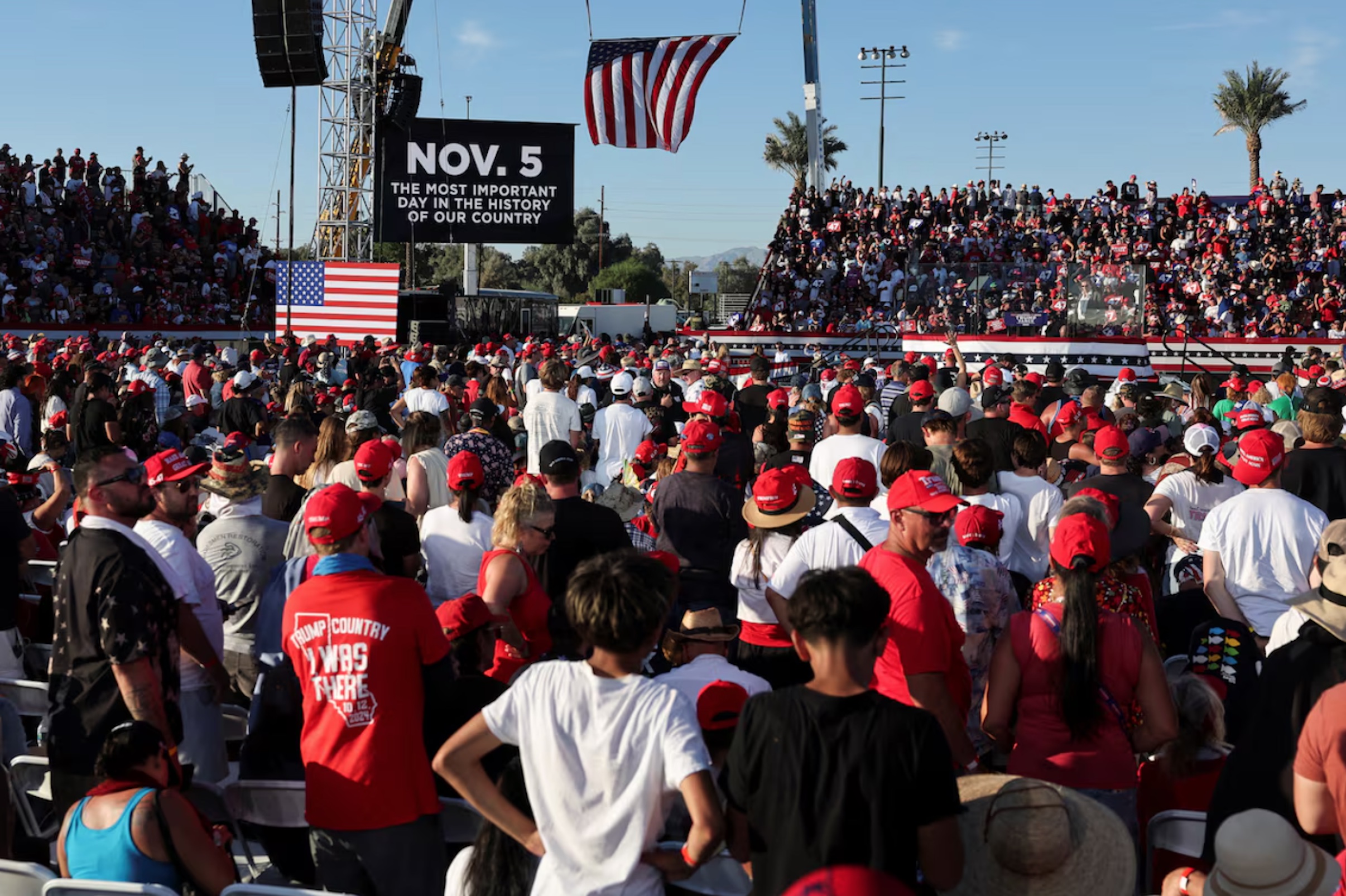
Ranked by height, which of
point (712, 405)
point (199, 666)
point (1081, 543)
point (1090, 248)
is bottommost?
point (199, 666)

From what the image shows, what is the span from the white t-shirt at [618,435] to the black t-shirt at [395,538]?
4.75 m

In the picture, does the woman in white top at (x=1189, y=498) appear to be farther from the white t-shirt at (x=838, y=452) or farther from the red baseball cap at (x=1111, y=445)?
the white t-shirt at (x=838, y=452)

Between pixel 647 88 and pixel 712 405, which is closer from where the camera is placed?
pixel 712 405

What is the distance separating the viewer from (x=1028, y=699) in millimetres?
3869

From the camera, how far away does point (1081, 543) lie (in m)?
3.83

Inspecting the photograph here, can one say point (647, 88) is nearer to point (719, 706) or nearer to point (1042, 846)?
point (719, 706)

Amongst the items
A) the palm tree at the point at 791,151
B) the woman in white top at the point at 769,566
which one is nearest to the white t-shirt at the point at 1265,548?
the woman in white top at the point at 769,566

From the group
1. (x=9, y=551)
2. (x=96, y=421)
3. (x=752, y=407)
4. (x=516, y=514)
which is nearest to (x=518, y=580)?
(x=516, y=514)

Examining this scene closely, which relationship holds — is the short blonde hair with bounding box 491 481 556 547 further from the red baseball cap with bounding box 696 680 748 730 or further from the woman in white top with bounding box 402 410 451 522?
the woman in white top with bounding box 402 410 451 522

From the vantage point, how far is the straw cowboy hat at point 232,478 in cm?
570

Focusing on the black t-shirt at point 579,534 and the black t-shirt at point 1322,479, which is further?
the black t-shirt at point 1322,479

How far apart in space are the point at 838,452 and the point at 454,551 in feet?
8.94

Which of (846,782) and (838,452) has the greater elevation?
(838,452)

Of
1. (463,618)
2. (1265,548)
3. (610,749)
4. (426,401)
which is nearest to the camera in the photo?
(610,749)
